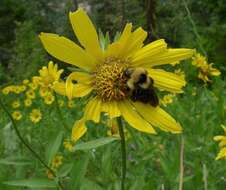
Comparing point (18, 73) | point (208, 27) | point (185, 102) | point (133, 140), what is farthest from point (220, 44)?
point (133, 140)

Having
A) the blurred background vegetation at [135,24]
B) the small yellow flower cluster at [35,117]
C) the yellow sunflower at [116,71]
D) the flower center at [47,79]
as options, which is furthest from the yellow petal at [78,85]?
the blurred background vegetation at [135,24]

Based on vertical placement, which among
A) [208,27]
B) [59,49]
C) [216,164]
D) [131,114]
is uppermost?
[208,27]

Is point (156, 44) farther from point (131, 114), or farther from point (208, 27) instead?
point (208, 27)

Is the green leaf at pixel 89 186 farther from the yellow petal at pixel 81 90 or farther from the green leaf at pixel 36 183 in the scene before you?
the yellow petal at pixel 81 90

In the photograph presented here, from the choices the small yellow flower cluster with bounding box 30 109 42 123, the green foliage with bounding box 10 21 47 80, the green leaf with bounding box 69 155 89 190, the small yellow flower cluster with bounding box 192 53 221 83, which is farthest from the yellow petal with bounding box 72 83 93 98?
the green foliage with bounding box 10 21 47 80

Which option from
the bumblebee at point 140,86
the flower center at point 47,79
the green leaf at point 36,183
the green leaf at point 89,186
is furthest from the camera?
the flower center at point 47,79
